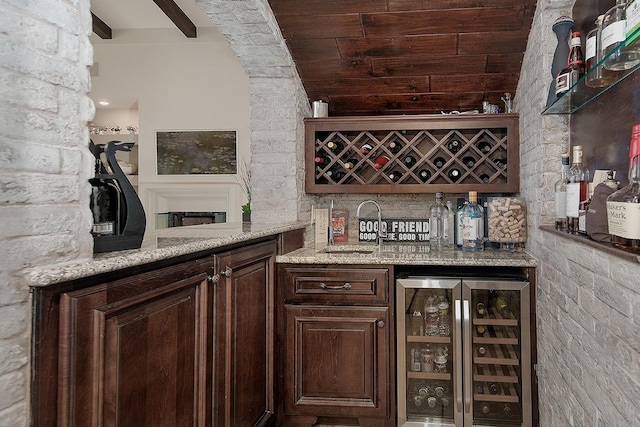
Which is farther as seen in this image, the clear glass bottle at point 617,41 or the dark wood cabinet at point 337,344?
the dark wood cabinet at point 337,344

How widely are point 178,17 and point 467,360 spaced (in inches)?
187

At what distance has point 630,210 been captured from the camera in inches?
45.1

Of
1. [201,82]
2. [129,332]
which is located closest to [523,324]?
[129,332]

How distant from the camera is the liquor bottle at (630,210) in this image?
1141mm

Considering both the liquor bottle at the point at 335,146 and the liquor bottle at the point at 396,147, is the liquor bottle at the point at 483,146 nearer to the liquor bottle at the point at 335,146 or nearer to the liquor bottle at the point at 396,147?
the liquor bottle at the point at 396,147

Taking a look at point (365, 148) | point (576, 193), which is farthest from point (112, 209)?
point (365, 148)

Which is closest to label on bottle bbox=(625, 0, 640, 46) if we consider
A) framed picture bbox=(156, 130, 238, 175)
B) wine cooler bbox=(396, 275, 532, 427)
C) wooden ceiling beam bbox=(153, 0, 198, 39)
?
wine cooler bbox=(396, 275, 532, 427)

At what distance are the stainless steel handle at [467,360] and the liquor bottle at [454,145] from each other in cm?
111

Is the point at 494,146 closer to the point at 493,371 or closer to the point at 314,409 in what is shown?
the point at 493,371

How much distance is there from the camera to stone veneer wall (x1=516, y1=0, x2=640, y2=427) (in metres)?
1.16

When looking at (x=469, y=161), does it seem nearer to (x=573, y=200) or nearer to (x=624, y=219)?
(x=573, y=200)

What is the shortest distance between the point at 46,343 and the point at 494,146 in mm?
2661

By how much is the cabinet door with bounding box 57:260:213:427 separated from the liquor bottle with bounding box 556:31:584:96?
1.62 meters

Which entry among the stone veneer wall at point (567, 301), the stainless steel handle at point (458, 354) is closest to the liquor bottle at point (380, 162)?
the stone veneer wall at point (567, 301)
